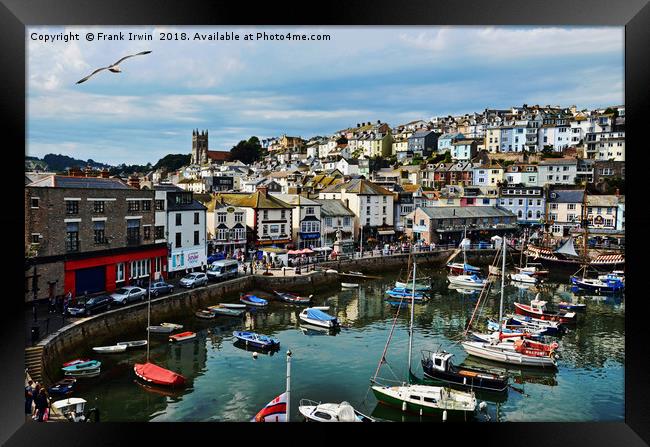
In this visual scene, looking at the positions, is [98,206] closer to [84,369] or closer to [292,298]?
[84,369]

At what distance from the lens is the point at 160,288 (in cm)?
1277

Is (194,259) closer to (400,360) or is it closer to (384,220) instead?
(400,360)

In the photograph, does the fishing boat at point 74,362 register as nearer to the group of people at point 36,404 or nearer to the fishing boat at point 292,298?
the group of people at point 36,404

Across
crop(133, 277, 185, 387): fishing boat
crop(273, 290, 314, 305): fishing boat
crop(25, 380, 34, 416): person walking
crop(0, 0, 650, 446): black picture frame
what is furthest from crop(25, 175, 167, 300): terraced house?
crop(0, 0, 650, 446): black picture frame

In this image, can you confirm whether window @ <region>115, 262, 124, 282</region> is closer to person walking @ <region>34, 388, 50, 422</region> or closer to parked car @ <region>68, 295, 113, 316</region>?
parked car @ <region>68, 295, 113, 316</region>

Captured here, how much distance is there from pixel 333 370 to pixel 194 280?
207 inches

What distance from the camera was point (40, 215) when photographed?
10594mm

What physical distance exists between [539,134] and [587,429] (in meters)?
→ 32.4

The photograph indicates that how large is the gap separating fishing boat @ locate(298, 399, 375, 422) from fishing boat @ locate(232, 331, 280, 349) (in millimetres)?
3272

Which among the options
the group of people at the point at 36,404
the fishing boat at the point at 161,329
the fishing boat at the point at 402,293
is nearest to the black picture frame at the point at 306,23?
the group of people at the point at 36,404

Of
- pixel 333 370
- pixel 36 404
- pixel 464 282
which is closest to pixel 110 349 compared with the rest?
pixel 36 404

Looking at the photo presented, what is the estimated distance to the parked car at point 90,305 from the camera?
10.5 meters

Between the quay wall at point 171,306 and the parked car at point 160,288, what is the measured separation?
0.53ft

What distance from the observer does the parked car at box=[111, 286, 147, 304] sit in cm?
1163
